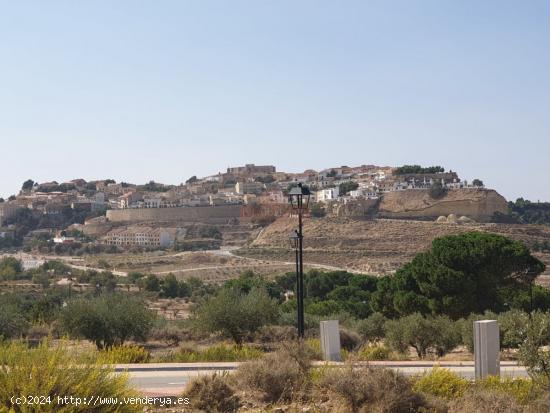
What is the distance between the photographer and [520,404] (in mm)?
8094

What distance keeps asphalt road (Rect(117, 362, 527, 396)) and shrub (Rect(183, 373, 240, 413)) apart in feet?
4.00

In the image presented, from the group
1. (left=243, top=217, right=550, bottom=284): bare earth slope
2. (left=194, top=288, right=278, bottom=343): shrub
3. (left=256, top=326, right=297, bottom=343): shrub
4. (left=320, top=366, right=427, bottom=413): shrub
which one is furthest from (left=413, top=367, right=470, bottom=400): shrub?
(left=243, top=217, right=550, bottom=284): bare earth slope

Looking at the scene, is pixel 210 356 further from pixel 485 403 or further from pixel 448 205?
pixel 448 205

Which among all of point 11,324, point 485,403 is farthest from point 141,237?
point 485,403

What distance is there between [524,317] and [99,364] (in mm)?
5512

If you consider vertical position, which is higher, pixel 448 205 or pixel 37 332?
pixel 448 205

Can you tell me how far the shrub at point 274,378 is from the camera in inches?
332

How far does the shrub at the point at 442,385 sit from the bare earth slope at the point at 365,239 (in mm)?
54206

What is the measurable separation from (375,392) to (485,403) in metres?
1.03

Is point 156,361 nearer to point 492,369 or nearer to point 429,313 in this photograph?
point 492,369

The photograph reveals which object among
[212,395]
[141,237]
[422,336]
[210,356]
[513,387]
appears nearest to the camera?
[212,395]

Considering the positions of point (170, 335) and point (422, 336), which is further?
point (170, 335)

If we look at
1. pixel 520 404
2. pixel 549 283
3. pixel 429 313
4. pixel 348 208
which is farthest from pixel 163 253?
pixel 520 404

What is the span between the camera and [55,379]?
6.54 metres
